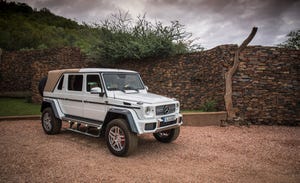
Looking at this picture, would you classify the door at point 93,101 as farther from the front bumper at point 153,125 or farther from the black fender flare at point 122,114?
the front bumper at point 153,125

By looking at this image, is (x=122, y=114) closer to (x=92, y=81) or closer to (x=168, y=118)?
(x=168, y=118)

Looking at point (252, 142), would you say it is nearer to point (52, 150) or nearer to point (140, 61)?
point (52, 150)

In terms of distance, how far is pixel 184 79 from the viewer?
10586 mm

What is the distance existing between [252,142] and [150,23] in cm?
889

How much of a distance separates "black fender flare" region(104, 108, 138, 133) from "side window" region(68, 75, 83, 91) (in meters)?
1.41

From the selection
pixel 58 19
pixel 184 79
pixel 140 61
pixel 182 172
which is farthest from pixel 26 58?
pixel 58 19

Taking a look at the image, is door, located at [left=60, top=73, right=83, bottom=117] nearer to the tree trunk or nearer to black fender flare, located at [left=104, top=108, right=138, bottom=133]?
black fender flare, located at [left=104, top=108, right=138, bottom=133]

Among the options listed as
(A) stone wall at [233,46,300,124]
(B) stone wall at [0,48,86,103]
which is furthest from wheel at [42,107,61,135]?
(B) stone wall at [0,48,86,103]

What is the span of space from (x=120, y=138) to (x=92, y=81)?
1840 mm

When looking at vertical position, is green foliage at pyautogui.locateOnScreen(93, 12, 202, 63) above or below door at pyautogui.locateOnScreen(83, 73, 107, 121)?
above

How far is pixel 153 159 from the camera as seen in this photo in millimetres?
4730

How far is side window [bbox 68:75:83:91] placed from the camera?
5910mm

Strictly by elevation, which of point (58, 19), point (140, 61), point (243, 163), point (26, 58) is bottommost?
point (243, 163)

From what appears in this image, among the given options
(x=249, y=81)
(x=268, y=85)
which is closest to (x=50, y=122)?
(x=249, y=81)
